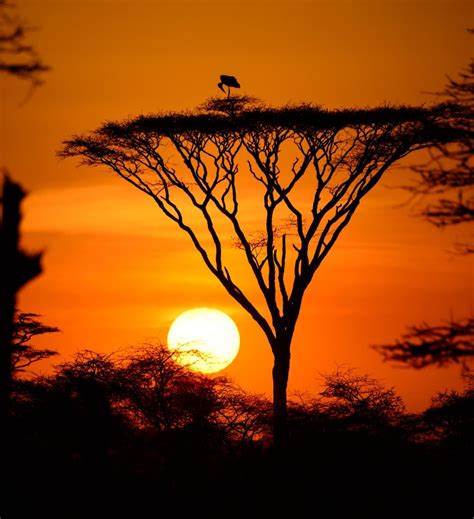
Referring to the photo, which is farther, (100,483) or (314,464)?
(314,464)

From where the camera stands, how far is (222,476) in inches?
826

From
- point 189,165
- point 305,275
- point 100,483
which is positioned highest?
point 189,165

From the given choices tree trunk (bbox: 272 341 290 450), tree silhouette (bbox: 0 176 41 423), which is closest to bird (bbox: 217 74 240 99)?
tree trunk (bbox: 272 341 290 450)

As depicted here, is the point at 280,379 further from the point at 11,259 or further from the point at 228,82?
the point at 11,259

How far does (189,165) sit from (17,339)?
905cm

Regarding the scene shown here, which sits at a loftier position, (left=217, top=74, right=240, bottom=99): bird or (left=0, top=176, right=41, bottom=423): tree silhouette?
(left=217, top=74, right=240, bottom=99): bird

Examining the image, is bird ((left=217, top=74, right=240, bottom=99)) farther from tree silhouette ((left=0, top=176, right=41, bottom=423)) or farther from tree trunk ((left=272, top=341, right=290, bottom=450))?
tree silhouette ((left=0, top=176, right=41, bottom=423))

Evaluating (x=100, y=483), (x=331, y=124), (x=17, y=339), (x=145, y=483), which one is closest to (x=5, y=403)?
(x=100, y=483)

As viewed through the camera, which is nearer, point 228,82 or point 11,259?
point 11,259

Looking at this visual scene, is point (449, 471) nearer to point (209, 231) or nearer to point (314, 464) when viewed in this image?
point (314, 464)

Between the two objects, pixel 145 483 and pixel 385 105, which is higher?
pixel 385 105

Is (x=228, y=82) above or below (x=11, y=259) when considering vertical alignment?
above

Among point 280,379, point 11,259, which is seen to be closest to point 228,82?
point 280,379

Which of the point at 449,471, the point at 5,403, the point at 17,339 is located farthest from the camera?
the point at 17,339
